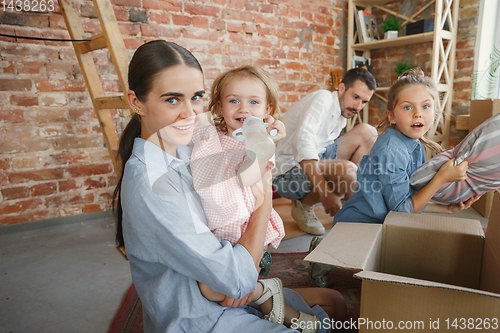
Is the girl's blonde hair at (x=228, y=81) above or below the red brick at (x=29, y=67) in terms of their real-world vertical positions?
below

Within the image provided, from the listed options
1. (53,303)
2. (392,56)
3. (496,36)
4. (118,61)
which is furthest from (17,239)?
(496,36)

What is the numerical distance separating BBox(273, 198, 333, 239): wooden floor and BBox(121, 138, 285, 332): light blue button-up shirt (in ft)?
4.06

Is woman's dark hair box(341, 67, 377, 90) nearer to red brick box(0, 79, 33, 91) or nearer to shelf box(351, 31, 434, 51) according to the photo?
shelf box(351, 31, 434, 51)

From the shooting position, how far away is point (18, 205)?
74.7 inches

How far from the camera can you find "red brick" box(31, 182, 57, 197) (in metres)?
1.93

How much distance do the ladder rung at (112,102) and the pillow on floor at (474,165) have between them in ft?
4.16

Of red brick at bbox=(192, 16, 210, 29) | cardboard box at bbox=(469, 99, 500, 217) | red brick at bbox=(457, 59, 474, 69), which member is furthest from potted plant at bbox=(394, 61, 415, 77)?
red brick at bbox=(192, 16, 210, 29)

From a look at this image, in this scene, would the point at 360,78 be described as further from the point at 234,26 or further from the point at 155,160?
the point at 155,160

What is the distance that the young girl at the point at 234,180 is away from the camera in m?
0.78

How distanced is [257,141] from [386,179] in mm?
531

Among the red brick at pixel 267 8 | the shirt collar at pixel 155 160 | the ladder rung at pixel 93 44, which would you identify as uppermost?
the red brick at pixel 267 8

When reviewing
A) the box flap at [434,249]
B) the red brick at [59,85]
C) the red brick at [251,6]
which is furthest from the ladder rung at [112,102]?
the red brick at [251,6]

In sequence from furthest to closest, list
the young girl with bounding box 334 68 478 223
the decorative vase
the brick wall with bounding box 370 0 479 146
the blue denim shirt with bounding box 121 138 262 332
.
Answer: the decorative vase < the brick wall with bounding box 370 0 479 146 < the young girl with bounding box 334 68 478 223 < the blue denim shirt with bounding box 121 138 262 332

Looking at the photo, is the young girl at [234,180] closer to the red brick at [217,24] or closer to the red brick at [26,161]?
the red brick at [26,161]
